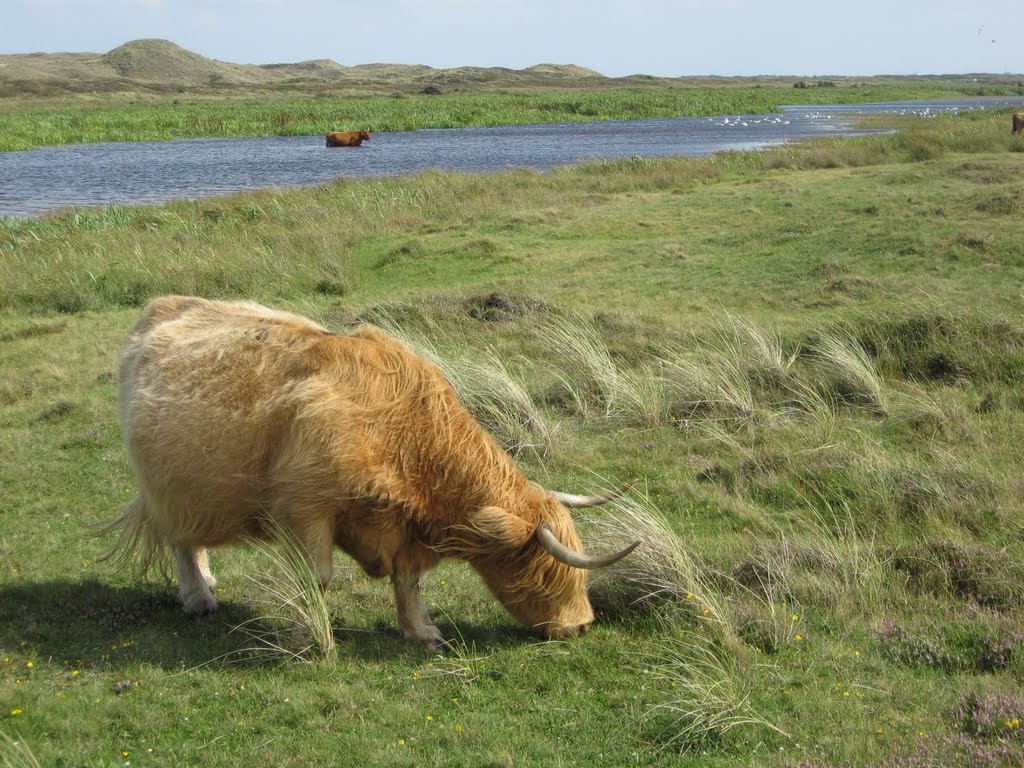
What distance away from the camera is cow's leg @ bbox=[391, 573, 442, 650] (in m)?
5.07

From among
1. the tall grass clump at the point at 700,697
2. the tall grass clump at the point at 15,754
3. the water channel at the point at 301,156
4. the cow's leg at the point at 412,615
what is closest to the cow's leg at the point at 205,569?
the cow's leg at the point at 412,615

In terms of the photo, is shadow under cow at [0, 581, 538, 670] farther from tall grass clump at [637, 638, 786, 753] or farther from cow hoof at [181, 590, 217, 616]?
tall grass clump at [637, 638, 786, 753]

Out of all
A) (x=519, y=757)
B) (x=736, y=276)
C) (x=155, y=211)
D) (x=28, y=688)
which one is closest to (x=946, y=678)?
(x=519, y=757)

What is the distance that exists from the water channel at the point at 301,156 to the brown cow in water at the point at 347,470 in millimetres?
23142

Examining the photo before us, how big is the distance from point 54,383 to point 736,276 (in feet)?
31.8

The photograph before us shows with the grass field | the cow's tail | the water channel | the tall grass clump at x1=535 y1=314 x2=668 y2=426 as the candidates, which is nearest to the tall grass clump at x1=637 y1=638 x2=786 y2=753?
the grass field

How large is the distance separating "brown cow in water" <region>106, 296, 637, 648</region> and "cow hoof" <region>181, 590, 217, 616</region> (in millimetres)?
372

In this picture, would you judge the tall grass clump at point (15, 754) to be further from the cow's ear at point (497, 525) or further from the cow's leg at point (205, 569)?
the cow's ear at point (497, 525)

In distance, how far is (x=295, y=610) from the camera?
498cm

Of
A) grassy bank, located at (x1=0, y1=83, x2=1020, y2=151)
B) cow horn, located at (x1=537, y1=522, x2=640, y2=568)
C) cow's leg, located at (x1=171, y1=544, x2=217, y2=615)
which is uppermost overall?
grassy bank, located at (x1=0, y1=83, x2=1020, y2=151)

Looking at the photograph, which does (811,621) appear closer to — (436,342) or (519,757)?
(519,757)

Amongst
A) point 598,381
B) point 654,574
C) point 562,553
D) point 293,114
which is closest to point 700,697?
point 562,553

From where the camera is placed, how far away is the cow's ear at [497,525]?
4.80m

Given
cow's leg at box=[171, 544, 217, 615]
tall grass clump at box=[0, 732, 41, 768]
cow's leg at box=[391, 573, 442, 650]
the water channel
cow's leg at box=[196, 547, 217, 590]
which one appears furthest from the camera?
the water channel
